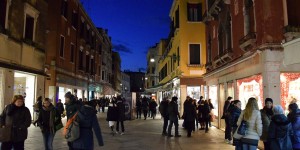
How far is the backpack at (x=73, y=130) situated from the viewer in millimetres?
5562

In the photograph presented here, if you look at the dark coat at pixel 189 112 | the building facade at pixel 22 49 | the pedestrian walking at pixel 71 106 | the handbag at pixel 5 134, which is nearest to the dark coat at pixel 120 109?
the dark coat at pixel 189 112

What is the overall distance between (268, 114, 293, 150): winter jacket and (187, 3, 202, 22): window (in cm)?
1872

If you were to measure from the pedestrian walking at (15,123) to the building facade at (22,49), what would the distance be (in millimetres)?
6996

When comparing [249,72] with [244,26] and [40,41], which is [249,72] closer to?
[244,26]

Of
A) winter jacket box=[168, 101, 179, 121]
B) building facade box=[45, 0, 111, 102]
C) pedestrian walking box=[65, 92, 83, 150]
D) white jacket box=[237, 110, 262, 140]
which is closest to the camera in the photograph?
white jacket box=[237, 110, 262, 140]

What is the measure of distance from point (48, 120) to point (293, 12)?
827 cm

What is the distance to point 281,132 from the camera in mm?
6352

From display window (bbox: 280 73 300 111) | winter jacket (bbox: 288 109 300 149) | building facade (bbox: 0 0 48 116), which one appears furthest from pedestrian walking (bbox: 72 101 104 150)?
building facade (bbox: 0 0 48 116)

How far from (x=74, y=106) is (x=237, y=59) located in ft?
27.7

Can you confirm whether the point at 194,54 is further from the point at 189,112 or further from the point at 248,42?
the point at 248,42

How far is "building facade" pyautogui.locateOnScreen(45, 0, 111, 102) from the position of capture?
2198 cm

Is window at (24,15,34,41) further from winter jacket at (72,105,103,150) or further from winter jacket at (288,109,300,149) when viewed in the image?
winter jacket at (288,109,300,149)

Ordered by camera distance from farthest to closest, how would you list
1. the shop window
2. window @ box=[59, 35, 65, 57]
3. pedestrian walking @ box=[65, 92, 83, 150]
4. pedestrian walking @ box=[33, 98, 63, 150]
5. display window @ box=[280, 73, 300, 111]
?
window @ box=[59, 35, 65, 57]
display window @ box=[280, 73, 300, 111]
the shop window
pedestrian walking @ box=[33, 98, 63, 150]
pedestrian walking @ box=[65, 92, 83, 150]

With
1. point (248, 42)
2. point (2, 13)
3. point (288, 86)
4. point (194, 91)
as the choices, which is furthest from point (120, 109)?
point (194, 91)
